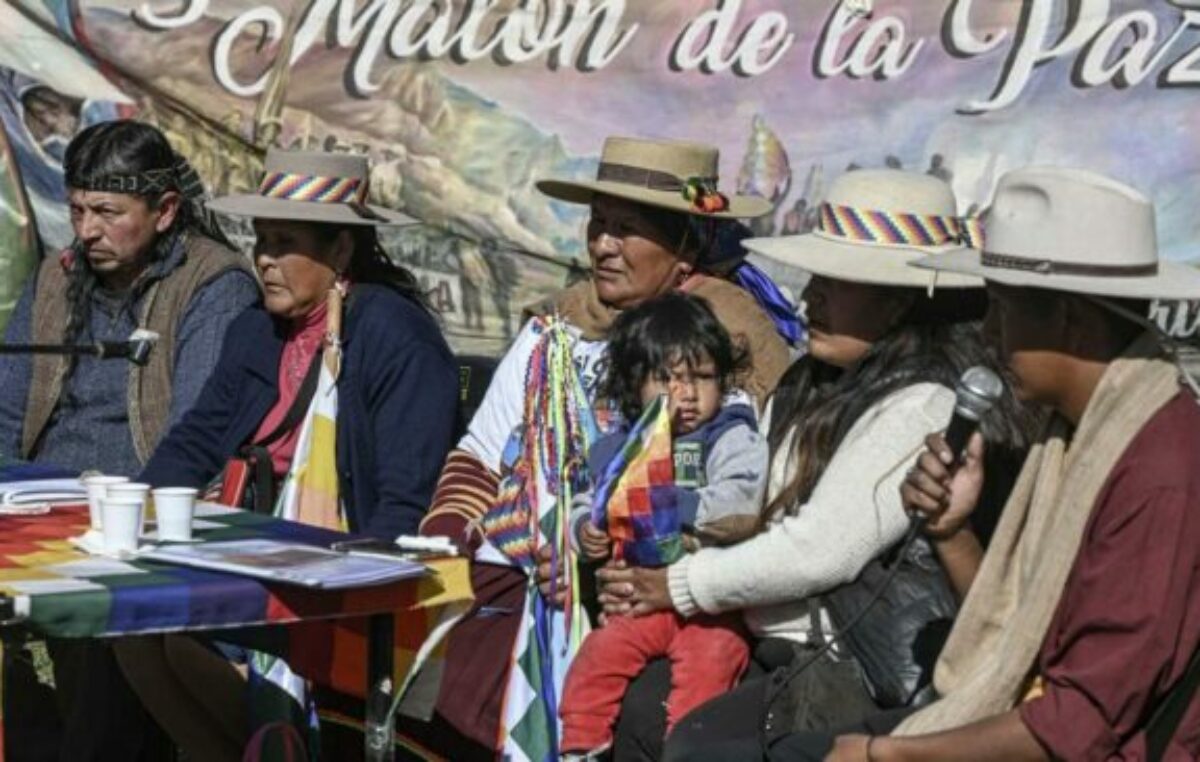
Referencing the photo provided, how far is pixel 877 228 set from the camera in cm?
430

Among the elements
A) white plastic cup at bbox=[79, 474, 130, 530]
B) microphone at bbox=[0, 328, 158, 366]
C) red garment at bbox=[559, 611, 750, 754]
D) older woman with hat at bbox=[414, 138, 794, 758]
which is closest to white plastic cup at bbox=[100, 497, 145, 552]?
white plastic cup at bbox=[79, 474, 130, 530]

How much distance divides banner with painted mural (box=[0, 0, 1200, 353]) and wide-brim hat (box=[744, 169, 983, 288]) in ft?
6.51

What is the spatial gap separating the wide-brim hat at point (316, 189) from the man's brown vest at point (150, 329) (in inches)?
13.5

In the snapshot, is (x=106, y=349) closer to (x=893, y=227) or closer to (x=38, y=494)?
(x=38, y=494)

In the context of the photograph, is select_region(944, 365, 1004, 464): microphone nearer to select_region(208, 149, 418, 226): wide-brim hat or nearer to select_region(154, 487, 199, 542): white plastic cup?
select_region(154, 487, 199, 542): white plastic cup

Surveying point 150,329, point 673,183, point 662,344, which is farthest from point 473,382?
point 662,344

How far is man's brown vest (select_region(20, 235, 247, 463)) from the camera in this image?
18.6 feet

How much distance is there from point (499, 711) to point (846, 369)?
1107 millimetres

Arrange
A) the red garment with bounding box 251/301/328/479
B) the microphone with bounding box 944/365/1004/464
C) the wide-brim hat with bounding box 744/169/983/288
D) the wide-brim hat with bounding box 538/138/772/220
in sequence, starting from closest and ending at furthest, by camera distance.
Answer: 1. the microphone with bounding box 944/365/1004/464
2. the wide-brim hat with bounding box 744/169/983/288
3. the wide-brim hat with bounding box 538/138/772/220
4. the red garment with bounding box 251/301/328/479

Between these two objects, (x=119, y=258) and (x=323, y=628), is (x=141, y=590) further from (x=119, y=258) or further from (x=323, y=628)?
(x=119, y=258)

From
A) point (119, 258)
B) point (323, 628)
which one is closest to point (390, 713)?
point (323, 628)

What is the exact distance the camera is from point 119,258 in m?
5.77

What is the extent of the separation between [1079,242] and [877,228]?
101 cm

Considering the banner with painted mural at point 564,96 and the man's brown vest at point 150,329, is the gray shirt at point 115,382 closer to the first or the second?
the man's brown vest at point 150,329
